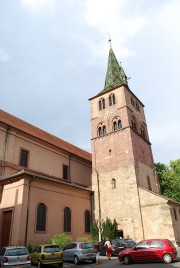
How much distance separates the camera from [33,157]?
2698cm

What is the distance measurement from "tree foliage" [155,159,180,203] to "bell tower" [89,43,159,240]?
666 centimetres

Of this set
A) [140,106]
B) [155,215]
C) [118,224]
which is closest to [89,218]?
[118,224]

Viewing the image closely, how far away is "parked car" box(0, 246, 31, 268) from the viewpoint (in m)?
12.1

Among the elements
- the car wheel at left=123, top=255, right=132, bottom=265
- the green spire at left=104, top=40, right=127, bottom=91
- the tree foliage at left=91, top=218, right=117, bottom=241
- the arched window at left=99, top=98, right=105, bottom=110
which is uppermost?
the green spire at left=104, top=40, right=127, bottom=91

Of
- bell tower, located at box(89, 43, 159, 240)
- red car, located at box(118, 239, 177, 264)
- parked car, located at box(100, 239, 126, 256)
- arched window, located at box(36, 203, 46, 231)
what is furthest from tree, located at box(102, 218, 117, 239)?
red car, located at box(118, 239, 177, 264)

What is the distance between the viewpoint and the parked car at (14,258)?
1215cm

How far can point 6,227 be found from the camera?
64.6 ft

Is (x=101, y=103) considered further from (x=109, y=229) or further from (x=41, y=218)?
(x=41, y=218)

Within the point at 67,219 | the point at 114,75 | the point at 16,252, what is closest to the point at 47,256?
the point at 16,252

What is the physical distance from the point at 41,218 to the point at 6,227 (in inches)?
115

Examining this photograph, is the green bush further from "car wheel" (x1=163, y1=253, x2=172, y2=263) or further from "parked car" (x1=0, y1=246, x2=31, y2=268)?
"car wheel" (x1=163, y1=253, x2=172, y2=263)

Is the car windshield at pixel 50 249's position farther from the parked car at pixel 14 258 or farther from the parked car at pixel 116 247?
the parked car at pixel 116 247

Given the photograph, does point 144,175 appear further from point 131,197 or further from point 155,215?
point 155,215

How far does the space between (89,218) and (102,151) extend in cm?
878
